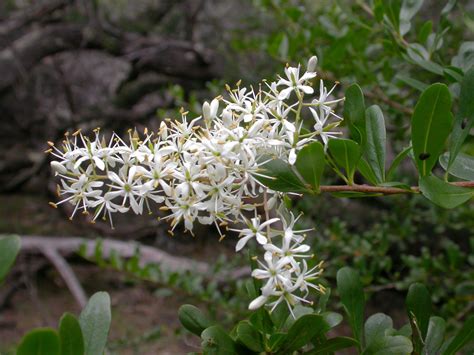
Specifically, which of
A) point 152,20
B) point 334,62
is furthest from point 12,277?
point 334,62

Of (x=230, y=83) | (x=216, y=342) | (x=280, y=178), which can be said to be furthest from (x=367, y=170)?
(x=230, y=83)

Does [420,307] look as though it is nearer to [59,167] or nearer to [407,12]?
[59,167]

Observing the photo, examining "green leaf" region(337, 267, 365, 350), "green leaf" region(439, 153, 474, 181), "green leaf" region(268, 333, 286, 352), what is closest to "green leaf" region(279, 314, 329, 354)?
"green leaf" region(268, 333, 286, 352)

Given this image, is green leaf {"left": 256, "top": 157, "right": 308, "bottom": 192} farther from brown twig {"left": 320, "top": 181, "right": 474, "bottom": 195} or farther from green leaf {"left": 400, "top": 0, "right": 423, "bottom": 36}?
green leaf {"left": 400, "top": 0, "right": 423, "bottom": 36}

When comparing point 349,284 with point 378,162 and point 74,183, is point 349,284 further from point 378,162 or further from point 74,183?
point 74,183

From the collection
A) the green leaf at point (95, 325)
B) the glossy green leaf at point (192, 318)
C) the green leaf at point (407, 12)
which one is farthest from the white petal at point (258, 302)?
the green leaf at point (407, 12)

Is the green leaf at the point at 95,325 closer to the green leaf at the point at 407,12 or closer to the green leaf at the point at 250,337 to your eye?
the green leaf at the point at 250,337

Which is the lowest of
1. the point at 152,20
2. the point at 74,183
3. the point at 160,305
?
the point at 160,305
